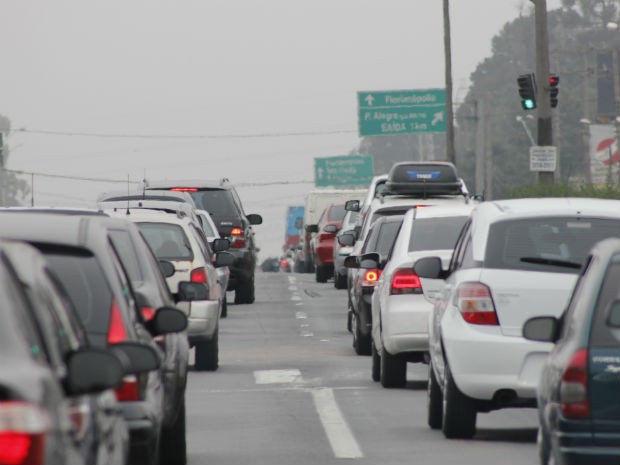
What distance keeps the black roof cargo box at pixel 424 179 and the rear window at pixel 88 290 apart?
2184 cm

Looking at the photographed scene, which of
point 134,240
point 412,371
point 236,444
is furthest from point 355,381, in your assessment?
point 134,240

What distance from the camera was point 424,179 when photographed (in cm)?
3189

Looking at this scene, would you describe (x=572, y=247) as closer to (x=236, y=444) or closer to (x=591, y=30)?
(x=236, y=444)

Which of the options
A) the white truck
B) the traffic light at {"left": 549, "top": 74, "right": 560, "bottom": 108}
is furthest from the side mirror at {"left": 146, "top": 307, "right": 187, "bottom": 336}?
the white truck

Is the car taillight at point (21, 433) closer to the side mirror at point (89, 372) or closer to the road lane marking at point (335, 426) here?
the side mirror at point (89, 372)

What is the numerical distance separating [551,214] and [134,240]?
2918 millimetres

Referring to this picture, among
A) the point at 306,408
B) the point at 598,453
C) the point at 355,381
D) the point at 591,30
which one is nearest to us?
the point at 598,453

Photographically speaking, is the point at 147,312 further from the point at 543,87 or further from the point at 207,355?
the point at 543,87

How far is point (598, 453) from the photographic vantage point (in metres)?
8.29

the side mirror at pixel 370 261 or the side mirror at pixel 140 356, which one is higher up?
the side mirror at pixel 140 356

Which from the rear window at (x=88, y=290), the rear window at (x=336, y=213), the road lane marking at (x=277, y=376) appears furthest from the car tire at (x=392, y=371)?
the rear window at (x=336, y=213)

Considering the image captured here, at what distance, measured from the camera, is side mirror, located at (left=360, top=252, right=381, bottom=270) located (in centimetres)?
1919

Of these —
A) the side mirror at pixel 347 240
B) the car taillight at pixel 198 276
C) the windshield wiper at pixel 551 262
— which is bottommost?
the side mirror at pixel 347 240

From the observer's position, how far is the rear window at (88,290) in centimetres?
891
